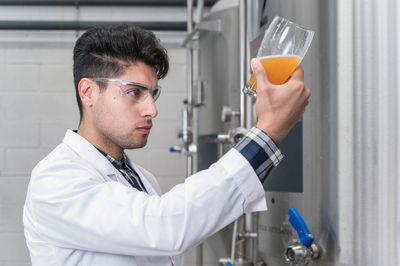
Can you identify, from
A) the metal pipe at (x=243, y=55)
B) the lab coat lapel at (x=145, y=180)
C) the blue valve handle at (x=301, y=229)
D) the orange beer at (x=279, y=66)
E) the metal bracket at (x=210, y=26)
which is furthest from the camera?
the metal bracket at (x=210, y=26)

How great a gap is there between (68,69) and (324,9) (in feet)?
6.47

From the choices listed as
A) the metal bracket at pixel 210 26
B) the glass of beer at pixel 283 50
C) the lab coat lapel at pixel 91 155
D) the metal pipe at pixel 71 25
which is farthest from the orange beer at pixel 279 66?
the metal pipe at pixel 71 25

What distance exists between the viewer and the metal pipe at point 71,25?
2572 millimetres

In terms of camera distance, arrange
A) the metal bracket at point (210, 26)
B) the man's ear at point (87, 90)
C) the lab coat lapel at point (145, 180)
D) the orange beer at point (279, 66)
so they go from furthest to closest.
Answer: the metal bracket at point (210, 26) < the lab coat lapel at point (145, 180) < the man's ear at point (87, 90) < the orange beer at point (279, 66)

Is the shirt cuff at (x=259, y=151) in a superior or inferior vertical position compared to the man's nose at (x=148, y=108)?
inferior

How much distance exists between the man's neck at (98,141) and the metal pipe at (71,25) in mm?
1593

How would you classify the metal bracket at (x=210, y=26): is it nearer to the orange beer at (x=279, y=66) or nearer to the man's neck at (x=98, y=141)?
the man's neck at (x=98, y=141)

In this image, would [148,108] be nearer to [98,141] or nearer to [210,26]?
[98,141]

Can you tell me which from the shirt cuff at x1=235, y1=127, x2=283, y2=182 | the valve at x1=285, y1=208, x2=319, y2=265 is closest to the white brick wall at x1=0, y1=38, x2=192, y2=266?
the valve at x1=285, y1=208, x2=319, y2=265

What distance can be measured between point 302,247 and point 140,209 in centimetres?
36

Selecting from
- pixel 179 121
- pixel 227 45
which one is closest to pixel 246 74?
pixel 227 45

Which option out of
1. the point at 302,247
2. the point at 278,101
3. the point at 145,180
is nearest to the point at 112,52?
the point at 145,180

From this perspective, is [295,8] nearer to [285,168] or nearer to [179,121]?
[285,168]

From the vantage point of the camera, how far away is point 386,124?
79cm
